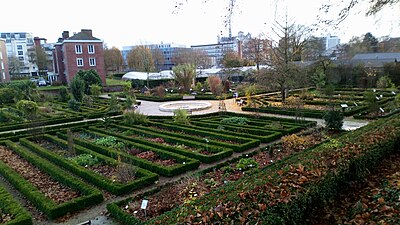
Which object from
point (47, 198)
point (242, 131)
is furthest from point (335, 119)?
point (47, 198)

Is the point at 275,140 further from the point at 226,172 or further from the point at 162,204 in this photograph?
the point at 162,204

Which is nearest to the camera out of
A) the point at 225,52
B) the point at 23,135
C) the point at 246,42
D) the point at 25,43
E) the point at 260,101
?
the point at 23,135

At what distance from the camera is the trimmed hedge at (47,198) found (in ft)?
22.9

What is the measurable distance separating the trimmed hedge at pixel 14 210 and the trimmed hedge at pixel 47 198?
421 mm

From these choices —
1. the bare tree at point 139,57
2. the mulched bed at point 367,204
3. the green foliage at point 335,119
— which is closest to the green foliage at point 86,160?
the mulched bed at point 367,204

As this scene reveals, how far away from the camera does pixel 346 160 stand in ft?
19.1

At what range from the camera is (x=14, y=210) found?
6863 mm

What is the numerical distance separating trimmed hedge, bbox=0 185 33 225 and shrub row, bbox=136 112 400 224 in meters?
1.83

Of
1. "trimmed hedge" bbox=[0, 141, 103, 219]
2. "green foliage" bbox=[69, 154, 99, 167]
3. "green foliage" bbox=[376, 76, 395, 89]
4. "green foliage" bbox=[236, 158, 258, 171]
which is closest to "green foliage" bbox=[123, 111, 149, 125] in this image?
"green foliage" bbox=[69, 154, 99, 167]

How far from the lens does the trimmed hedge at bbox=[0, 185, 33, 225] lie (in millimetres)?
6360

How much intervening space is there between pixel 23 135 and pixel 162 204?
1201 cm

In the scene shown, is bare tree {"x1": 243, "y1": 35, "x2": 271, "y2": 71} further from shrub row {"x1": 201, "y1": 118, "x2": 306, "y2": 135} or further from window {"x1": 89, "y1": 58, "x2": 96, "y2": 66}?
window {"x1": 89, "y1": 58, "x2": 96, "y2": 66}

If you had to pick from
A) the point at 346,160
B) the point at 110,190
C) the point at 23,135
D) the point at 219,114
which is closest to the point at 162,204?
the point at 110,190

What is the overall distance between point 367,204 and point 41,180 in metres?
9.05
